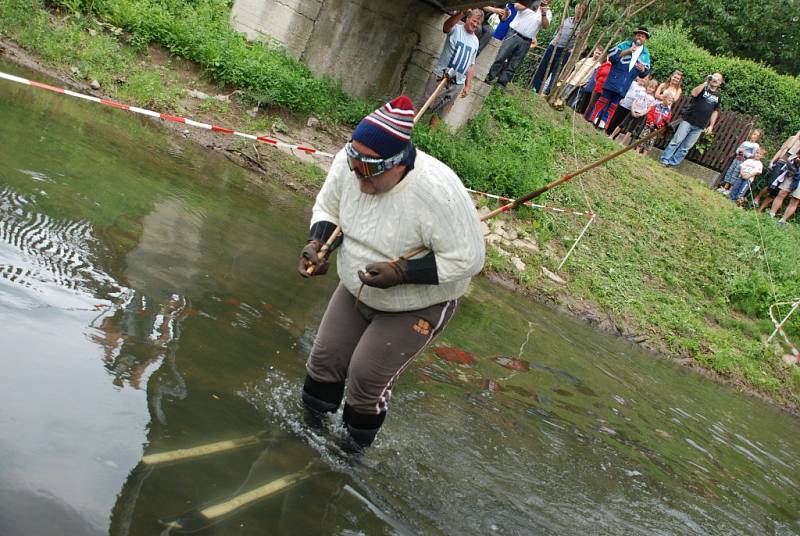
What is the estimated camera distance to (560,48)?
63.4 feet

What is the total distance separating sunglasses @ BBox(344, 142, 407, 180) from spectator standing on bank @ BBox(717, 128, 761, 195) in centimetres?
1795

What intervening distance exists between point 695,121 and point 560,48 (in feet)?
12.3

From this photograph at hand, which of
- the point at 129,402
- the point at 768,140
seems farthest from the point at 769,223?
the point at 129,402

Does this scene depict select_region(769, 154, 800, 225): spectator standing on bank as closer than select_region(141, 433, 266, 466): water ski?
No

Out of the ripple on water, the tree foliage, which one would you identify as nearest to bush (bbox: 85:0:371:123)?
the ripple on water

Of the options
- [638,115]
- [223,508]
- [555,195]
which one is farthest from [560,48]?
[223,508]

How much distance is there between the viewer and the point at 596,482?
5938 millimetres

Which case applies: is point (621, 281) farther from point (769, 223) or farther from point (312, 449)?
point (312, 449)

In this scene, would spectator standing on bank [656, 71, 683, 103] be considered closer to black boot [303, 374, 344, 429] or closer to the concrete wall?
the concrete wall

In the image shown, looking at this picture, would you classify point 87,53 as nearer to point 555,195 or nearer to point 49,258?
point 49,258

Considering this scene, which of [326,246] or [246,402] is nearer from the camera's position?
[326,246]

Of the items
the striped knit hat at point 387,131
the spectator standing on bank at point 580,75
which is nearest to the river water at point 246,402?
the striped knit hat at point 387,131

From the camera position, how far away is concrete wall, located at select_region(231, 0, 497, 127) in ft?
47.8

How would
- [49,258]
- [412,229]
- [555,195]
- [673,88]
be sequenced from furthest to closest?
[673,88], [555,195], [49,258], [412,229]
